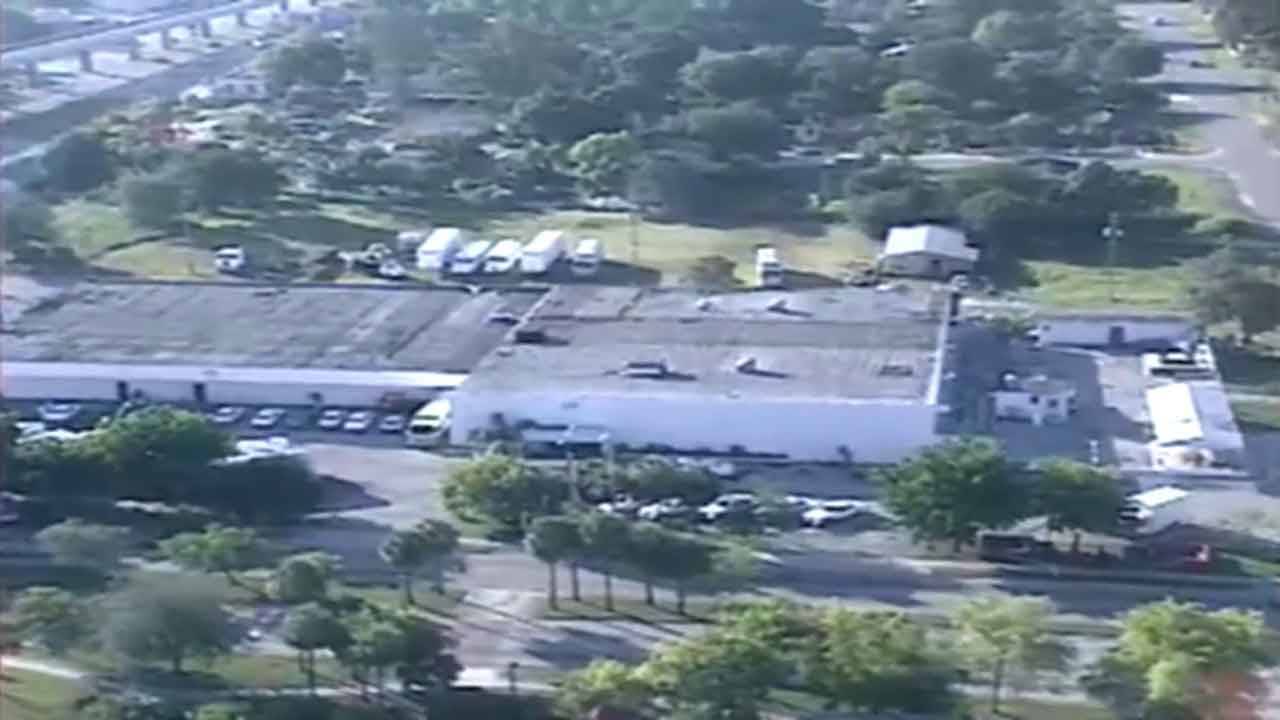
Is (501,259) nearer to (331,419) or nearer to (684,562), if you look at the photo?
(331,419)

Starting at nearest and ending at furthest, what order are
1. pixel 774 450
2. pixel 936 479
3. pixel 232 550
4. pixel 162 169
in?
pixel 232 550
pixel 936 479
pixel 774 450
pixel 162 169

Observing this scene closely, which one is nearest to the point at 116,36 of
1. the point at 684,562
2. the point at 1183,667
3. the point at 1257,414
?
the point at 1257,414

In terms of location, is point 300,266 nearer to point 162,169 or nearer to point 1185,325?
point 162,169

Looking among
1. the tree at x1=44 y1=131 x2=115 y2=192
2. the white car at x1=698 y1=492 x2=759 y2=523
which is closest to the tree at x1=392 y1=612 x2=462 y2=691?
the white car at x1=698 y1=492 x2=759 y2=523

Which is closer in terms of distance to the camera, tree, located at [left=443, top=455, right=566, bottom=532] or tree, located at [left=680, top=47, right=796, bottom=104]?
tree, located at [left=443, top=455, right=566, bottom=532]

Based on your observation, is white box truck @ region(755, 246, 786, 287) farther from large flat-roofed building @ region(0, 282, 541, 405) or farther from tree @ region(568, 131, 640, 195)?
tree @ region(568, 131, 640, 195)

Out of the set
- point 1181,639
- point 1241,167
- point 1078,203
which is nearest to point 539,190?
point 1078,203
